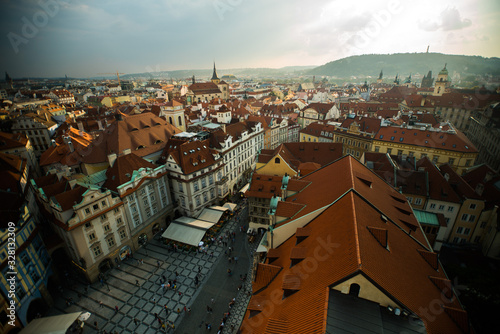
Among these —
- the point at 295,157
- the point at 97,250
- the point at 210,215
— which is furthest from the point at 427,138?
the point at 97,250

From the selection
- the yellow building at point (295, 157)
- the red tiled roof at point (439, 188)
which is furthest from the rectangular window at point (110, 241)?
the red tiled roof at point (439, 188)

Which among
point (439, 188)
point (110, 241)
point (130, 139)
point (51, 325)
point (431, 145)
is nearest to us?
point (51, 325)

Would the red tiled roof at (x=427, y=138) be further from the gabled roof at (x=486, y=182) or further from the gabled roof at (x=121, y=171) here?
the gabled roof at (x=121, y=171)

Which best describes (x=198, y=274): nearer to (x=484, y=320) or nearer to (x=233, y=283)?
(x=233, y=283)

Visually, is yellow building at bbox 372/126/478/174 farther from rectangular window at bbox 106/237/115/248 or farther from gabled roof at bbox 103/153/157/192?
rectangular window at bbox 106/237/115/248

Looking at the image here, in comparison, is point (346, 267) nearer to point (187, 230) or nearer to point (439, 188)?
point (187, 230)

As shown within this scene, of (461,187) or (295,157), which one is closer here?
(461,187)

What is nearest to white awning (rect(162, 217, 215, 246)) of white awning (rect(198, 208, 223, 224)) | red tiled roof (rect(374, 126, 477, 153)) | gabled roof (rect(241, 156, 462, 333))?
white awning (rect(198, 208, 223, 224))
